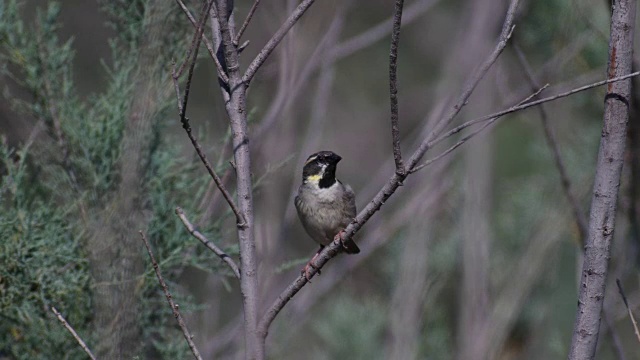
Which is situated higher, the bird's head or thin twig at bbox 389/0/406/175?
thin twig at bbox 389/0/406/175

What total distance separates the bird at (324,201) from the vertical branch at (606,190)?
1.62m

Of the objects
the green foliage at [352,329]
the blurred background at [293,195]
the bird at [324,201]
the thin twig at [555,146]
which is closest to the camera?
the thin twig at [555,146]

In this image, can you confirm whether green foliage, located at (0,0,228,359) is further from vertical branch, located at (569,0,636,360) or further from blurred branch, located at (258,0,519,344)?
vertical branch, located at (569,0,636,360)

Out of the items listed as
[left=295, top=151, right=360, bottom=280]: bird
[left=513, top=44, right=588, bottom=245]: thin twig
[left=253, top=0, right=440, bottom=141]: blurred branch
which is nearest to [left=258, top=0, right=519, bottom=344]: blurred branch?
[left=513, top=44, right=588, bottom=245]: thin twig

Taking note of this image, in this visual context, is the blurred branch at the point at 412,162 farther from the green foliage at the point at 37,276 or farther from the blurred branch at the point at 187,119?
the green foliage at the point at 37,276

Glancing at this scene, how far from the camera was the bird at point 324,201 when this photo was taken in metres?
3.62

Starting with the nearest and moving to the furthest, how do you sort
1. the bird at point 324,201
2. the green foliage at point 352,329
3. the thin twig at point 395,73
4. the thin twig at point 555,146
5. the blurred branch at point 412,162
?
1. the thin twig at point 395,73
2. the blurred branch at point 412,162
3. the thin twig at point 555,146
4. the bird at point 324,201
5. the green foliage at point 352,329

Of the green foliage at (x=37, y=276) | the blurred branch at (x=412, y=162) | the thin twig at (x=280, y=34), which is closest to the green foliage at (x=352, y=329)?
the green foliage at (x=37, y=276)

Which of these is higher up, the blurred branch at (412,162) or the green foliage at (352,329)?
the blurred branch at (412,162)

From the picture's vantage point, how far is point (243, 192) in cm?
212

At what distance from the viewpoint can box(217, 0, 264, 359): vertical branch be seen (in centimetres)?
207

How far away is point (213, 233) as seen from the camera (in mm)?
3113

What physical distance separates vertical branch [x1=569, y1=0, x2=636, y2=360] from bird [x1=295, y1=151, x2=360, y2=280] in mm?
1617

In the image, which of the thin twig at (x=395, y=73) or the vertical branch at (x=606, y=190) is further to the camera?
the vertical branch at (x=606, y=190)
